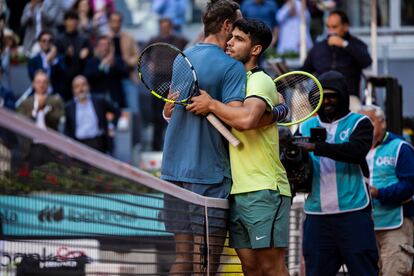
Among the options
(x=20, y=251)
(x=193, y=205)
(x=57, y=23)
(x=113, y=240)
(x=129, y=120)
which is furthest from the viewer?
(x=57, y=23)

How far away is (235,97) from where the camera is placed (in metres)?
7.59

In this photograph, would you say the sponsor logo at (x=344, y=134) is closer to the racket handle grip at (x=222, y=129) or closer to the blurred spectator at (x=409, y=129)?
the racket handle grip at (x=222, y=129)

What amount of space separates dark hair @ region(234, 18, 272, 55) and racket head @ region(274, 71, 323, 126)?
71cm

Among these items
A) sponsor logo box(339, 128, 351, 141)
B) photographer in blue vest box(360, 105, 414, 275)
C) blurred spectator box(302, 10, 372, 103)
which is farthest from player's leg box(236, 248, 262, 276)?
blurred spectator box(302, 10, 372, 103)

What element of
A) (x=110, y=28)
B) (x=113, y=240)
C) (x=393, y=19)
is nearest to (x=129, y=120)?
(x=110, y=28)

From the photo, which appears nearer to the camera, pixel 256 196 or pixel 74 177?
pixel 74 177

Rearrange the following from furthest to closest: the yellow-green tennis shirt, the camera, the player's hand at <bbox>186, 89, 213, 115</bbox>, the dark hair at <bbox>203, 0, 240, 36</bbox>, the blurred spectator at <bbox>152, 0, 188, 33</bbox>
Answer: the blurred spectator at <bbox>152, 0, 188, 33</bbox>, the camera, the dark hair at <bbox>203, 0, 240, 36</bbox>, the yellow-green tennis shirt, the player's hand at <bbox>186, 89, 213, 115</bbox>

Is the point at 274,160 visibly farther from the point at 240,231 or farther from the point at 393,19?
the point at 393,19

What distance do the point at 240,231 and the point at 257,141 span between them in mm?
576

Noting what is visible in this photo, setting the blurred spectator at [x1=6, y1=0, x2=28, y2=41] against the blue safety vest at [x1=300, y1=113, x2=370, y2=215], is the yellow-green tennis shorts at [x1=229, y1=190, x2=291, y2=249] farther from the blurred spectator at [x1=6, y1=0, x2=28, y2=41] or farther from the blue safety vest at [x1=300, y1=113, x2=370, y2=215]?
the blurred spectator at [x1=6, y1=0, x2=28, y2=41]

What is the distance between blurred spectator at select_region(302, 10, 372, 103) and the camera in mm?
14328

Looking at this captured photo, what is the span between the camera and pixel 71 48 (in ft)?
65.2

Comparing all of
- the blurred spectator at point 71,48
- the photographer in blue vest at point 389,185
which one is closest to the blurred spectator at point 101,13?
the blurred spectator at point 71,48

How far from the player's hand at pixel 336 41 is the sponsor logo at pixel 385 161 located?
3999 millimetres
